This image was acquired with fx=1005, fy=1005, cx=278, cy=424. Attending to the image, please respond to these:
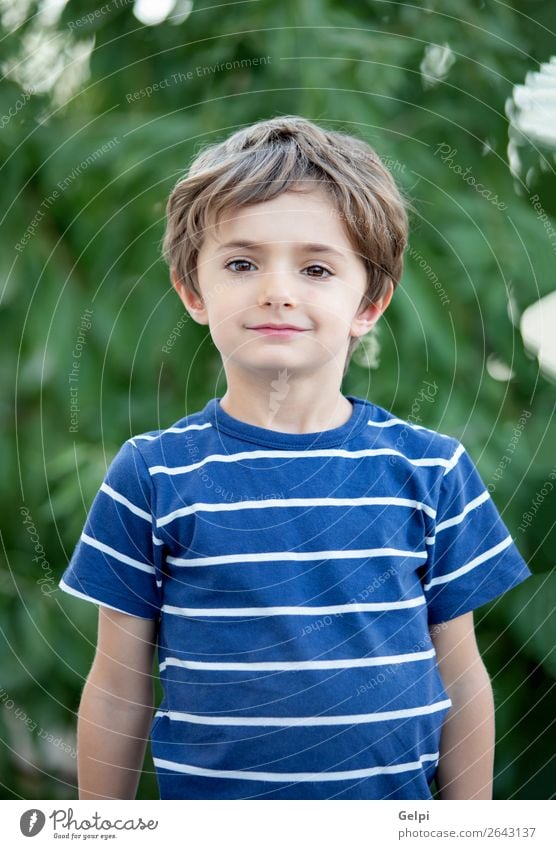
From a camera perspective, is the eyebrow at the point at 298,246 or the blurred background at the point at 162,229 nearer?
the eyebrow at the point at 298,246

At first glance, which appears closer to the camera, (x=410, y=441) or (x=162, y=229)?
(x=410, y=441)

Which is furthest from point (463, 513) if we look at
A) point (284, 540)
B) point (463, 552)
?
point (284, 540)

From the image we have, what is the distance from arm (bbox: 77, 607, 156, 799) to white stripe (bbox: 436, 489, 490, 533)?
21 centimetres

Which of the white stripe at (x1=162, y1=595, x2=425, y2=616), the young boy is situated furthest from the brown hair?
the white stripe at (x1=162, y1=595, x2=425, y2=616)

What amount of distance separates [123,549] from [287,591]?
4.5 inches

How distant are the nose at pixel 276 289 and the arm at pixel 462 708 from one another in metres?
0.26

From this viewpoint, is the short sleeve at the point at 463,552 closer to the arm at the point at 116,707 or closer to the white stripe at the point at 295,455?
the white stripe at the point at 295,455

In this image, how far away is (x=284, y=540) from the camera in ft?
2.16

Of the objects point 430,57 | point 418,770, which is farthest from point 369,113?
point 418,770

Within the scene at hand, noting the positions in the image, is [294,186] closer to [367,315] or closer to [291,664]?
[367,315]

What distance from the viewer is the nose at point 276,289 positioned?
64 cm

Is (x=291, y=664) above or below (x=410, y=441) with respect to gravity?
below

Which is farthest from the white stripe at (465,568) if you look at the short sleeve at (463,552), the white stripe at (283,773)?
the white stripe at (283,773)

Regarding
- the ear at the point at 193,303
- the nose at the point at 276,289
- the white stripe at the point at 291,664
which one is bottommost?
the white stripe at the point at 291,664
